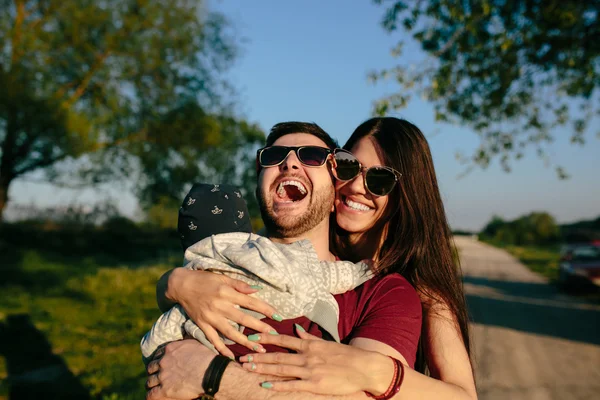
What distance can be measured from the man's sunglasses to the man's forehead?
166 mm

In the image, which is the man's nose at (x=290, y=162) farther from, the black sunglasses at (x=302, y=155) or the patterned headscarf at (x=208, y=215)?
the patterned headscarf at (x=208, y=215)

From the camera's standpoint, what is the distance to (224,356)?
220 cm

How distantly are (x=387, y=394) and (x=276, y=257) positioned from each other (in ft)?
2.43

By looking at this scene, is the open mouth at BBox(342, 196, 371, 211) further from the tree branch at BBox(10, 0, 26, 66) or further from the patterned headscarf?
the tree branch at BBox(10, 0, 26, 66)

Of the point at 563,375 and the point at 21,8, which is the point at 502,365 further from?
the point at 21,8

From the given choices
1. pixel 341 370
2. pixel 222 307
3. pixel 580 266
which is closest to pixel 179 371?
pixel 222 307

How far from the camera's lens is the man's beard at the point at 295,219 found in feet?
9.04

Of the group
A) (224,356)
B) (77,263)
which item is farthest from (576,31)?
(77,263)

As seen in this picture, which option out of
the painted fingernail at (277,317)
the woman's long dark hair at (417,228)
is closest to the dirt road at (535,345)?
the woman's long dark hair at (417,228)

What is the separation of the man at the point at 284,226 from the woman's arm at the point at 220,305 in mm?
103

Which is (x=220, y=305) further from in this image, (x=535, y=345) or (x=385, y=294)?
(x=535, y=345)

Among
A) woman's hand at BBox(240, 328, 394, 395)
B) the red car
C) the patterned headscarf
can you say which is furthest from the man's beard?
the red car

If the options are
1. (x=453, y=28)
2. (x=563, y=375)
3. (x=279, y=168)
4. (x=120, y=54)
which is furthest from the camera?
(x=120, y=54)

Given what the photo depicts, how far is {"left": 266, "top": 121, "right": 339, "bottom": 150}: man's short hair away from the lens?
10.2 ft
